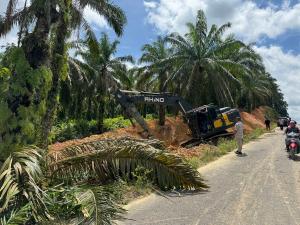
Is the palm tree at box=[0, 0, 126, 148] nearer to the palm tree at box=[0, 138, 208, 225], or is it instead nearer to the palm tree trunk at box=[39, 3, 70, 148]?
the palm tree trunk at box=[39, 3, 70, 148]

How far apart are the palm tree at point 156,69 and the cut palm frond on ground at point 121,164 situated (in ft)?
80.5

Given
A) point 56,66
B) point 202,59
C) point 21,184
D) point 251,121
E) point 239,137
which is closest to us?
point 21,184

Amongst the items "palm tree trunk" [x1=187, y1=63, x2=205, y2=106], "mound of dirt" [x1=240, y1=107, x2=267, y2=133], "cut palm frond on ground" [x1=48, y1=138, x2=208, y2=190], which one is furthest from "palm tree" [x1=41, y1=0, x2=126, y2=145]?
"mound of dirt" [x1=240, y1=107, x2=267, y2=133]

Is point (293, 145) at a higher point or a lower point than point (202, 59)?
lower

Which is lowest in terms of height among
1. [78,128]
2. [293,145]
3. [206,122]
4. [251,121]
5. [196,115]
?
[293,145]

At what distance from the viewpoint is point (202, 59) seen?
31.8m

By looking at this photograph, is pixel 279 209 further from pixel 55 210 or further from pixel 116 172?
pixel 55 210

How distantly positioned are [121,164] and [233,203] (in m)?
2.45

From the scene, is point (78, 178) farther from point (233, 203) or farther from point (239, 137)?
point (239, 137)

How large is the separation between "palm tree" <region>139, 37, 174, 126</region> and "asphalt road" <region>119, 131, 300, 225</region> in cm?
2263

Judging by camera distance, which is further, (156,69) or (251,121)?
(251,121)

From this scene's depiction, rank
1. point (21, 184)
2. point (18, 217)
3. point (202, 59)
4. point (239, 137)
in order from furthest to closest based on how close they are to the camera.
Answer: point (202, 59) → point (239, 137) → point (21, 184) → point (18, 217)

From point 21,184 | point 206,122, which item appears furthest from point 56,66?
point 206,122

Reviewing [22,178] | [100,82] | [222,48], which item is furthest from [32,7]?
[100,82]
